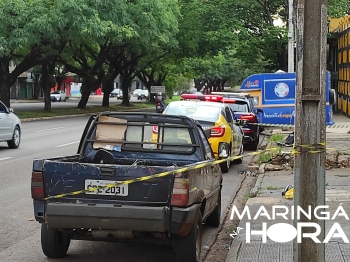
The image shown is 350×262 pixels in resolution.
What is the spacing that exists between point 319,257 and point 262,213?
13.0 feet

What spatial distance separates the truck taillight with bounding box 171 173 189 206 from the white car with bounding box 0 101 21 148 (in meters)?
13.2

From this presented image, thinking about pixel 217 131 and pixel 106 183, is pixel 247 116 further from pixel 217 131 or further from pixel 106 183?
pixel 106 183

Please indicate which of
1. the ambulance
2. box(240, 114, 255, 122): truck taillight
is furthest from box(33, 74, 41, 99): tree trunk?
box(240, 114, 255, 122): truck taillight

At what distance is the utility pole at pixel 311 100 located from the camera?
206 inches

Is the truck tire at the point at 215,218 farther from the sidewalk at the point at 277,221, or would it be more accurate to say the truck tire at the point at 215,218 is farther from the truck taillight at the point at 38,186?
the truck taillight at the point at 38,186

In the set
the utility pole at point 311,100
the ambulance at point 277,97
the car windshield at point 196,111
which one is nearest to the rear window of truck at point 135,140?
the utility pole at point 311,100

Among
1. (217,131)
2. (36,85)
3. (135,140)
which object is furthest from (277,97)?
(36,85)

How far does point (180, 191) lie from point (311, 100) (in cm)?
175

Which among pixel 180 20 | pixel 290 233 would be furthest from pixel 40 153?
pixel 180 20

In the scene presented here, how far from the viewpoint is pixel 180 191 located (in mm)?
6316

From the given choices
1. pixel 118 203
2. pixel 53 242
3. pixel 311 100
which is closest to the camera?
pixel 311 100

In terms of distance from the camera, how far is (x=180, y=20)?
45.9 metres

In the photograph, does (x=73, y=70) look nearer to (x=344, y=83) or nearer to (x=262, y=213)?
(x=344, y=83)

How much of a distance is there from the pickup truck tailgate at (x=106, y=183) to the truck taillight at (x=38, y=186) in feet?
0.14
